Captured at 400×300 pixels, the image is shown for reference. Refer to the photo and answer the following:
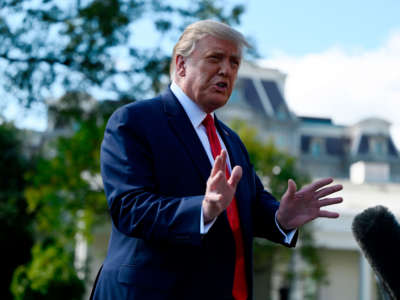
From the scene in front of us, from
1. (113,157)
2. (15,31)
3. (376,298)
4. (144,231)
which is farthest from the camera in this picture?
(376,298)

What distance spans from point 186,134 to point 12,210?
51.4 ft

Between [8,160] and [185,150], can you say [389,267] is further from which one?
[8,160]

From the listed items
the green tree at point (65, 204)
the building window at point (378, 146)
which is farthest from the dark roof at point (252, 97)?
the green tree at point (65, 204)

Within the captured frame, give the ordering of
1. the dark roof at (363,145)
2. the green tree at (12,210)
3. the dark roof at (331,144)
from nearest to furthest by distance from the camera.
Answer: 1. the green tree at (12,210)
2. the dark roof at (331,144)
3. the dark roof at (363,145)

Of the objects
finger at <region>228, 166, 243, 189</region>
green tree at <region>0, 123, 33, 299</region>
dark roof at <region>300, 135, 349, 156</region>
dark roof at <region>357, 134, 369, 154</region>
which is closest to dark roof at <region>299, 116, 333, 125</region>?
dark roof at <region>300, 135, 349, 156</region>

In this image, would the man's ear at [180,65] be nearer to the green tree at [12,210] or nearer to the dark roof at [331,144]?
the green tree at [12,210]

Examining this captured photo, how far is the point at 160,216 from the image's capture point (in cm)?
156

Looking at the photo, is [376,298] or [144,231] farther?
[376,298]

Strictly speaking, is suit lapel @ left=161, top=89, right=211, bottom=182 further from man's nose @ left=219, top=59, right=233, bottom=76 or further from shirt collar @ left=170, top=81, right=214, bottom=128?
man's nose @ left=219, top=59, right=233, bottom=76

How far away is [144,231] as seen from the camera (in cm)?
158

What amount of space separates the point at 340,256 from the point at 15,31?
10.7m

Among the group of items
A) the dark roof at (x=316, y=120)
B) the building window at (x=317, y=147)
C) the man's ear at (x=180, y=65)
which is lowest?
the man's ear at (x=180, y=65)

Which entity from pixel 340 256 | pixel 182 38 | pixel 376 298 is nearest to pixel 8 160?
pixel 340 256

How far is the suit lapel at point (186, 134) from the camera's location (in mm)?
1777
